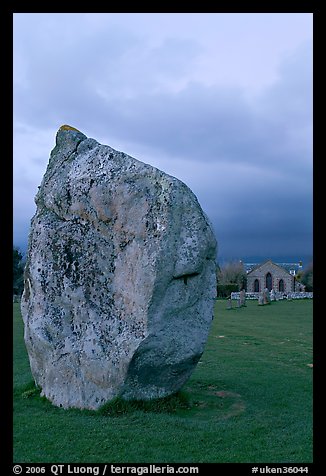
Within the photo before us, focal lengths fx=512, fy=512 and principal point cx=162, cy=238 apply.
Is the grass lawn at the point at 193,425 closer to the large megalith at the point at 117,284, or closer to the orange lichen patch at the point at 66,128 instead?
the large megalith at the point at 117,284

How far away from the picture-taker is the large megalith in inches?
362

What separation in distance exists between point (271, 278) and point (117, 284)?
5690cm

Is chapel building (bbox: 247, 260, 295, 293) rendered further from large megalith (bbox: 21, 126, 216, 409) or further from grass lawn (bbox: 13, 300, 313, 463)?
large megalith (bbox: 21, 126, 216, 409)

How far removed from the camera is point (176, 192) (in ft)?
30.7

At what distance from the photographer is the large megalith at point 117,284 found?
30.2 ft

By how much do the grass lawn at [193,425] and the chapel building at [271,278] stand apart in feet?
168

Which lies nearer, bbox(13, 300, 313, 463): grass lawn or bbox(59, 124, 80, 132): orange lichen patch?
bbox(13, 300, 313, 463): grass lawn

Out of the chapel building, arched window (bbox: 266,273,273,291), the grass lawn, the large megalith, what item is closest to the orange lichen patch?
the large megalith

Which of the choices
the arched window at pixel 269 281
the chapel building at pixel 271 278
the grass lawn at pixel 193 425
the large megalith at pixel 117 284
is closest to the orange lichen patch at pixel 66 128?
the large megalith at pixel 117 284

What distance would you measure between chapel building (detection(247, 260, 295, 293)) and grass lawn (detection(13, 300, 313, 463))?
51.2m

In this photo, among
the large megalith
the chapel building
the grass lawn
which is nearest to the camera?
the grass lawn

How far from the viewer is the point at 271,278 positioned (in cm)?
6450

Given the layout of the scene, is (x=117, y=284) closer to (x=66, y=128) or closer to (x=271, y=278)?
(x=66, y=128)
